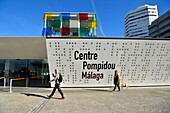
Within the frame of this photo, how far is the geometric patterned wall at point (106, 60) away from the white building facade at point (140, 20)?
10161 cm

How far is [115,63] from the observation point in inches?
528

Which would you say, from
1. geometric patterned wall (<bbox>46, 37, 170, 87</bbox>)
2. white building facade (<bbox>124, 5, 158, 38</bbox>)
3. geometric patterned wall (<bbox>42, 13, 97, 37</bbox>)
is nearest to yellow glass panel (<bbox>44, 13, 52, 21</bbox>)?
geometric patterned wall (<bbox>42, 13, 97, 37</bbox>)

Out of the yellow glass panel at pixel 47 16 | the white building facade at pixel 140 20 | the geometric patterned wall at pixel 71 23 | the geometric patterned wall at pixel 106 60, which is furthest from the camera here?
the white building facade at pixel 140 20

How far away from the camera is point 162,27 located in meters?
78.6

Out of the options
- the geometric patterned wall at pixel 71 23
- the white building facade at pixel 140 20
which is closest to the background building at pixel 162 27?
the white building facade at pixel 140 20

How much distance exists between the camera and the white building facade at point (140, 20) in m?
113

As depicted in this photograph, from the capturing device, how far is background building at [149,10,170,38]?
74.1m

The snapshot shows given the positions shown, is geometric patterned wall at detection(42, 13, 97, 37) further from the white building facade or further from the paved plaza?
the white building facade

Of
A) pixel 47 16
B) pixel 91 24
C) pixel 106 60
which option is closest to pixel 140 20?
pixel 91 24

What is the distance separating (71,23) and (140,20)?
102974 mm

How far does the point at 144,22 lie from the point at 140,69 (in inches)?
4363

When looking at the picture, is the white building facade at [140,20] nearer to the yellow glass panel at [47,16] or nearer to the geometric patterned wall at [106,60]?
the yellow glass panel at [47,16]

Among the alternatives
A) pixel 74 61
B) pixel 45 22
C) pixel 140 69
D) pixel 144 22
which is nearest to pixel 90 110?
pixel 74 61

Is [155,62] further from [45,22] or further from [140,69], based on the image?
[45,22]
